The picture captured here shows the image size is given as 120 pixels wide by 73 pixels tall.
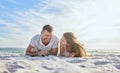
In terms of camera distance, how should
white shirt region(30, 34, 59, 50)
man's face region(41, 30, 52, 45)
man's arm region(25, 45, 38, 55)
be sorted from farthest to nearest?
white shirt region(30, 34, 59, 50) < man's arm region(25, 45, 38, 55) < man's face region(41, 30, 52, 45)

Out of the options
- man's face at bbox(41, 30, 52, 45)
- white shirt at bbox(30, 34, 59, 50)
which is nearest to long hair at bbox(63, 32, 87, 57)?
white shirt at bbox(30, 34, 59, 50)

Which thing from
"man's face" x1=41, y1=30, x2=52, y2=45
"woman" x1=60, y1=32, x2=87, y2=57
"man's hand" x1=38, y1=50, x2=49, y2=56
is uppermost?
"man's face" x1=41, y1=30, x2=52, y2=45

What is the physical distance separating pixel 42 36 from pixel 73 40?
92 cm

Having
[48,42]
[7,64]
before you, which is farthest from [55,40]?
[7,64]

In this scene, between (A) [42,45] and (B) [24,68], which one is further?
(A) [42,45]

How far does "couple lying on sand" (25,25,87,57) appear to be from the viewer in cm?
841

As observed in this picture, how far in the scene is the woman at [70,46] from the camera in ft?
27.7

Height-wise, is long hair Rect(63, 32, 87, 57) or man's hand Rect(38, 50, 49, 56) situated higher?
long hair Rect(63, 32, 87, 57)

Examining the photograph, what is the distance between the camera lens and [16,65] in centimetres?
495

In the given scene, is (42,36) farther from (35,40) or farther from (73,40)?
(73,40)

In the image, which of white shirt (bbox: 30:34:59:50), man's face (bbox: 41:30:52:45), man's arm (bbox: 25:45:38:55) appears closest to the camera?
man's face (bbox: 41:30:52:45)

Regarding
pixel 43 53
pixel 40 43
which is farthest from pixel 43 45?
pixel 43 53

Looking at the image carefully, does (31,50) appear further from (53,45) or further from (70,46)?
(70,46)

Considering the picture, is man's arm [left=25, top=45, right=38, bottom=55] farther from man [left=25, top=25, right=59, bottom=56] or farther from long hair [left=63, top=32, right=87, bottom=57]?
long hair [left=63, top=32, right=87, bottom=57]
